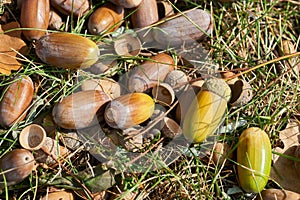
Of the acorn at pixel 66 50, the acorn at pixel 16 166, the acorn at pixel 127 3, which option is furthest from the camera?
the acorn at pixel 127 3

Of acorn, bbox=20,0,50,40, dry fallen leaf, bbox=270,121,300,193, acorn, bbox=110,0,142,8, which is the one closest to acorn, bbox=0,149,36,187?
acorn, bbox=20,0,50,40

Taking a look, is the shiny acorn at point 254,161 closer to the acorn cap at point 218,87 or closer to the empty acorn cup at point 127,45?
the acorn cap at point 218,87

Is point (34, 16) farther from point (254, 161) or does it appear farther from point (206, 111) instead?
point (254, 161)

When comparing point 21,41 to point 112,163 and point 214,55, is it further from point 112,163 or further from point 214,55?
point 214,55

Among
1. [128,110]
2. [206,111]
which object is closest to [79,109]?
[128,110]

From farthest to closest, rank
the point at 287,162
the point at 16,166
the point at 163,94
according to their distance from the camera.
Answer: the point at 287,162 → the point at 163,94 → the point at 16,166

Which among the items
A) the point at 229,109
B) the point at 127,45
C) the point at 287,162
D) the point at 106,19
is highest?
the point at 106,19

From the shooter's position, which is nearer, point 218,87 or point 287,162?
point 218,87

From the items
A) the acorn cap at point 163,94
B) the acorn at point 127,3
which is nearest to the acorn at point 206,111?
the acorn cap at point 163,94
